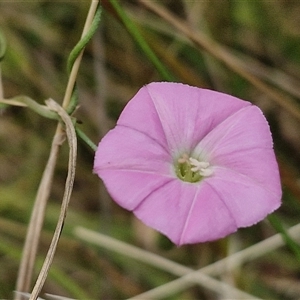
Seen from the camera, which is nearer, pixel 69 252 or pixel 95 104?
pixel 69 252

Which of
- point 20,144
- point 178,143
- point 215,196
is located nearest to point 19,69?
point 20,144

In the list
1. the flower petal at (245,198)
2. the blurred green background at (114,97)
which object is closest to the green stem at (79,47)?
the flower petal at (245,198)

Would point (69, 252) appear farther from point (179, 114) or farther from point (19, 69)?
point (179, 114)

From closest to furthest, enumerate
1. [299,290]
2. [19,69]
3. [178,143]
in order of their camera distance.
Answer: [178,143] < [299,290] < [19,69]

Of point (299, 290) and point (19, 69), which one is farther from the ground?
point (19, 69)

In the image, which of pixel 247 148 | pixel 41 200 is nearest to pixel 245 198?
pixel 247 148

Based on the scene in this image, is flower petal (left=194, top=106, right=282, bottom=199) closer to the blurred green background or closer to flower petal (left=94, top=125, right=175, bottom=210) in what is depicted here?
flower petal (left=94, top=125, right=175, bottom=210)

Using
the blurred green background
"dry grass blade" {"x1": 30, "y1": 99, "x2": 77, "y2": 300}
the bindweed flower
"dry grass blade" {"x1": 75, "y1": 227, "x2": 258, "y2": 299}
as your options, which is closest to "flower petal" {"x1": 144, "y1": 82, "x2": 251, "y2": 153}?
the bindweed flower

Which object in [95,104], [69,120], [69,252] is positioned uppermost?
[69,120]

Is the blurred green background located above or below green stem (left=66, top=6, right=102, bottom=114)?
below

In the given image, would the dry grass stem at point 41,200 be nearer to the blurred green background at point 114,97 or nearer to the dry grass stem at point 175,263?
the dry grass stem at point 175,263
